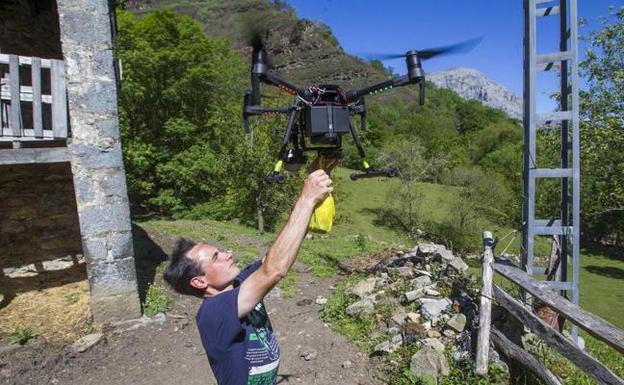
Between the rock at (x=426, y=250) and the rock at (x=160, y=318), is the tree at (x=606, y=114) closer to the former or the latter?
the rock at (x=426, y=250)

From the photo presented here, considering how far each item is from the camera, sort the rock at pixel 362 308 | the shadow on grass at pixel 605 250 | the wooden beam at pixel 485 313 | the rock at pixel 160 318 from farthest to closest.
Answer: the shadow on grass at pixel 605 250
the rock at pixel 362 308
the rock at pixel 160 318
the wooden beam at pixel 485 313

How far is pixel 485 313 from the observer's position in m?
5.15

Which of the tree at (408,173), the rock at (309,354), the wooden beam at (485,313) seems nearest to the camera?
the wooden beam at (485,313)

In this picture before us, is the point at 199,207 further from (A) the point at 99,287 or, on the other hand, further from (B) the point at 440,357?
(B) the point at 440,357

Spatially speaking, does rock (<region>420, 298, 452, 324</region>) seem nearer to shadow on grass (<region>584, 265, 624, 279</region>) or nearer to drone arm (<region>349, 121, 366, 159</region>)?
drone arm (<region>349, 121, 366, 159</region>)

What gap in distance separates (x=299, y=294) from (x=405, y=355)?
328cm

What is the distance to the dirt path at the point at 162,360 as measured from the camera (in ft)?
17.9

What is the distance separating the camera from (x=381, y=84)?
2500 mm

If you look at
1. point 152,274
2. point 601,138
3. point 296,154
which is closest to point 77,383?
point 152,274

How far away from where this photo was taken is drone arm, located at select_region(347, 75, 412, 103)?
2502 millimetres

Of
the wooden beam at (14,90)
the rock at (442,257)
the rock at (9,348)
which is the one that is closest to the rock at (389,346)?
the rock at (442,257)

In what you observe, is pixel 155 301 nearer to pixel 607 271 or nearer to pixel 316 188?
pixel 316 188

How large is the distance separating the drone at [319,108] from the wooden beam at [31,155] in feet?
14.7

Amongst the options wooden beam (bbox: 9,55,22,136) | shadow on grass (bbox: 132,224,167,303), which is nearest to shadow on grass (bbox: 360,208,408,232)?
shadow on grass (bbox: 132,224,167,303)
